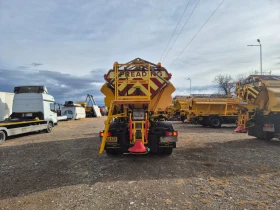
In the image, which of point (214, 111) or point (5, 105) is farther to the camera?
point (214, 111)

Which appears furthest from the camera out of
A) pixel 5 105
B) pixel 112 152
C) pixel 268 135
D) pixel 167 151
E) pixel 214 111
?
pixel 214 111

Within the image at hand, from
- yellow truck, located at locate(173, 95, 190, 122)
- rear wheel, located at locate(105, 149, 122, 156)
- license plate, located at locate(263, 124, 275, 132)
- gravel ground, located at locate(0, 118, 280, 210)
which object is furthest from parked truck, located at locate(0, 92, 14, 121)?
license plate, located at locate(263, 124, 275, 132)

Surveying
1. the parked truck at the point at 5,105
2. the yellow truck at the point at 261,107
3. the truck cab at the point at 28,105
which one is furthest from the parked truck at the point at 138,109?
the parked truck at the point at 5,105

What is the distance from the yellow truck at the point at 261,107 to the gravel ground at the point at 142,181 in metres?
2.59

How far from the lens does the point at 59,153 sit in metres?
7.93

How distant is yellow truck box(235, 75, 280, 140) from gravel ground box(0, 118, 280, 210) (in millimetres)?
2592

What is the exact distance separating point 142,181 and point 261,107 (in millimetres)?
7641

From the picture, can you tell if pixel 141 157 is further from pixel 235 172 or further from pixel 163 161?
pixel 235 172

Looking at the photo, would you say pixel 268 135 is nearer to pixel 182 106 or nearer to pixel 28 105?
pixel 182 106

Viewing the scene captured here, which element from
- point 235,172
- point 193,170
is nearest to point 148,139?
point 193,170

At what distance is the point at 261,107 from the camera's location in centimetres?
1016

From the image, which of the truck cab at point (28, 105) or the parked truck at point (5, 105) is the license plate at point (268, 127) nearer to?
the truck cab at point (28, 105)

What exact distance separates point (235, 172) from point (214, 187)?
1.29 meters

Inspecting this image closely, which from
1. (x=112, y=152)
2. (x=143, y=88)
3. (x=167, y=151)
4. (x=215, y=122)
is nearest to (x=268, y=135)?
(x=167, y=151)
